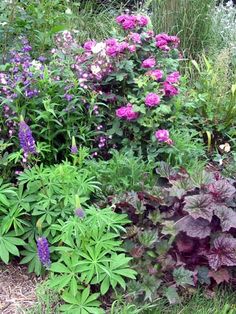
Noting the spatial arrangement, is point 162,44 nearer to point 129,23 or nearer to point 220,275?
point 129,23

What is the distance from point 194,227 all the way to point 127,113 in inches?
41.2

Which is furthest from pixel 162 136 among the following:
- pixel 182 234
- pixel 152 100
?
pixel 182 234

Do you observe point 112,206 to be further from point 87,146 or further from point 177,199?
point 87,146

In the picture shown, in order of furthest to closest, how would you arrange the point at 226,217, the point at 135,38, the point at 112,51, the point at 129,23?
the point at 129,23 → the point at 135,38 → the point at 112,51 → the point at 226,217

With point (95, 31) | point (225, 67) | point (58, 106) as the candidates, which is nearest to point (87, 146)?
point (58, 106)

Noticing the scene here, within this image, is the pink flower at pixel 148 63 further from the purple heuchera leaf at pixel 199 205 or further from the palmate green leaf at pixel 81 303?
the palmate green leaf at pixel 81 303

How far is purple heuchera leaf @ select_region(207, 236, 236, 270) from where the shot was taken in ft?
10.0

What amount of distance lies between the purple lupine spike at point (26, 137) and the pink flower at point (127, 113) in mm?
919

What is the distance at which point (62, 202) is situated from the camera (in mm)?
3201

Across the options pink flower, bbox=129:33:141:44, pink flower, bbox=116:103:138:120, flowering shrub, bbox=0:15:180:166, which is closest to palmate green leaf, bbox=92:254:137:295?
flowering shrub, bbox=0:15:180:166

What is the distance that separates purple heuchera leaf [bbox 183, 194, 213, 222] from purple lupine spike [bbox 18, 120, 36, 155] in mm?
928

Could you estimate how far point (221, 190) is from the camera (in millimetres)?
3182

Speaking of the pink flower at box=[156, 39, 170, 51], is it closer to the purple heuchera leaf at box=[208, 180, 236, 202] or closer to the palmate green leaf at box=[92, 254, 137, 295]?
the purple heuchera leaf at box=[208, 180, 236, 202]

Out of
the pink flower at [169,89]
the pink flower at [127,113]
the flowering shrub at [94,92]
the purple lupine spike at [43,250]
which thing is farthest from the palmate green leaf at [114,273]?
the pink flower at [169,89]
